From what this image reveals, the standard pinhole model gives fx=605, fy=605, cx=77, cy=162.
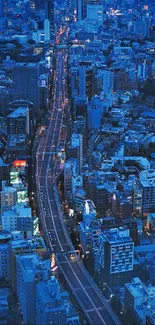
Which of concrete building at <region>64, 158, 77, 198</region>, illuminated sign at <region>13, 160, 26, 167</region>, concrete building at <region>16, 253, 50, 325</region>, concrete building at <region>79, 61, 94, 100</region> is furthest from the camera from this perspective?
concrete building at <region>79, 61, 94, 100</region>

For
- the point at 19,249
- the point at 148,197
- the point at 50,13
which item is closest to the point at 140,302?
the point at 19,249

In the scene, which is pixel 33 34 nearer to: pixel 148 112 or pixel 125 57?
pixel 125 57

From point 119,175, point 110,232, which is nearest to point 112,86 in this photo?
point 119,175

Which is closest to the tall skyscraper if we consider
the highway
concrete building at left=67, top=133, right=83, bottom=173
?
the highway

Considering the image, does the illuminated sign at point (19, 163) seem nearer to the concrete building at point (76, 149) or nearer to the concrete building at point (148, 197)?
the concrete building at point (76, 149)

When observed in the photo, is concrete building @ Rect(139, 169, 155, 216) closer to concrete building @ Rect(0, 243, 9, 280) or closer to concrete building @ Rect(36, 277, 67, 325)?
concrete building @ Rect(0, 243, 9, 280)

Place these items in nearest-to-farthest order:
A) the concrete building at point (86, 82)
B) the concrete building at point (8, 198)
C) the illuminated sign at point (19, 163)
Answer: the concrete building at point (8, 198) < the illuminated sign at point (19, 163) < the concrete building at point (86, 82)

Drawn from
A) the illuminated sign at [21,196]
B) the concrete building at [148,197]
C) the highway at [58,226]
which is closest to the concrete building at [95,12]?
the highway at [58,226]

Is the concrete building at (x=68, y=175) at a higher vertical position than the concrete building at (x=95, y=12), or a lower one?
lower
